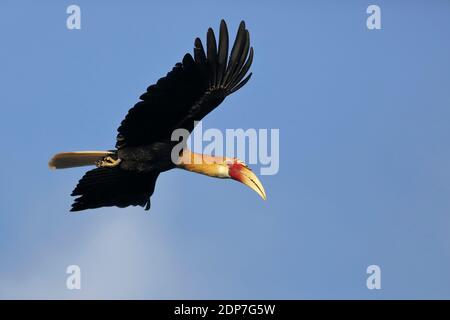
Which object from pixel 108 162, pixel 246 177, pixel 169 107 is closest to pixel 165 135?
pixel 169 107

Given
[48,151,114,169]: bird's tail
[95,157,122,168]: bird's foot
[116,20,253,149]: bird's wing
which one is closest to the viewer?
[116,20,253,149]: bird's wing

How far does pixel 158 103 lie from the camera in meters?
21.8

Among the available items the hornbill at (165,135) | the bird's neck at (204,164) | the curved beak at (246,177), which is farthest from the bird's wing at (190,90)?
the curved beak at (246,177)

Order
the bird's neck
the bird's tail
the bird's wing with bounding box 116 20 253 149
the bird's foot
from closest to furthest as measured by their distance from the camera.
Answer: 1. the bird's wing with bounding box 116 20 253 149
2. the bird's neck
3. the bird's foot
4. the bird's tail

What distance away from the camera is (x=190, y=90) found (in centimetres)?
2177

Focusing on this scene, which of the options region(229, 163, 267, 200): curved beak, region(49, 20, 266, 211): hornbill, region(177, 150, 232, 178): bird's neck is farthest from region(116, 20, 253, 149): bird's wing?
region(229, 163, 267, 200): curved beak

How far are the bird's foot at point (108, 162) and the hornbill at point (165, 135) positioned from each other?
10 mm

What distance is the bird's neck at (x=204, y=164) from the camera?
74.1 ft

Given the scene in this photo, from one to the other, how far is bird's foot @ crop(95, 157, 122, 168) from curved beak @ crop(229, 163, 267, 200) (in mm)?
1951

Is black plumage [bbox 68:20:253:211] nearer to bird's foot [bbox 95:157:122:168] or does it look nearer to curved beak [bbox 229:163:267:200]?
bird's foot [bbox 95:157:122:168]

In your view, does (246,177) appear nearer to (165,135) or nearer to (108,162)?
(165,135)

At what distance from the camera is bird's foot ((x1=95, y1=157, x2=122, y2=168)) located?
74.4 ft
